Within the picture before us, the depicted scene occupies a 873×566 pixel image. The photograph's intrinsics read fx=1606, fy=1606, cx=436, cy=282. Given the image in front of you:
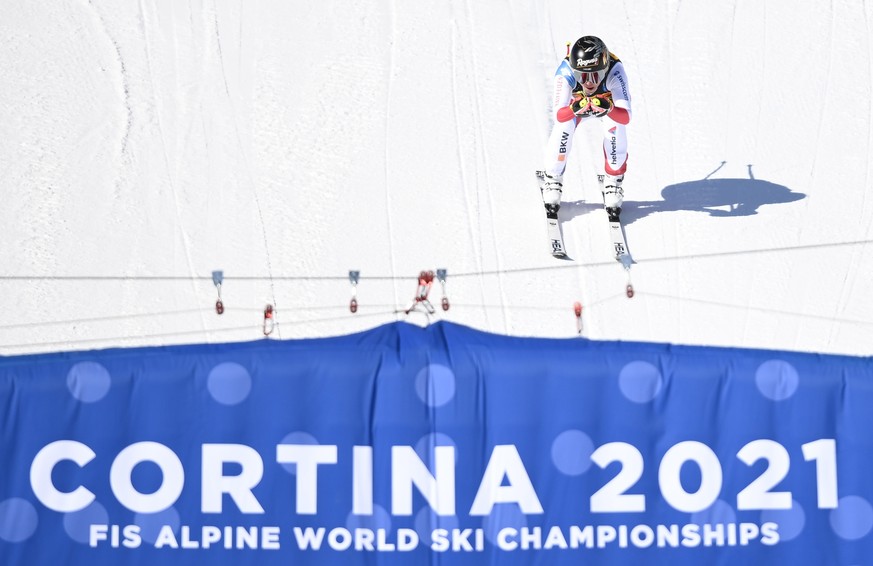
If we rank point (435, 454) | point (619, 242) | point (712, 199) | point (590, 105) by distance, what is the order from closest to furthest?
point (435, 454)
point (590, 105)
point (619, 242)
point (712, 199)

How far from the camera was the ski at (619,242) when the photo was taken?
943cm

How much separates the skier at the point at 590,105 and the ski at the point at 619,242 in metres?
0.07

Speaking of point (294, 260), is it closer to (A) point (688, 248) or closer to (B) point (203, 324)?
(B) point (203, 324)

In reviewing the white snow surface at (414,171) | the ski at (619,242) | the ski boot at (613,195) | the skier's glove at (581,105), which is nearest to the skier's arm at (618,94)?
the skier's glove at (581,105)

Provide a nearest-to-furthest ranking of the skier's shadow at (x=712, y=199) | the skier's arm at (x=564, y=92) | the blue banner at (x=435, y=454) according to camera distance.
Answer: the blue banner at (x=435, y=454) → the skier's arm at (x=564, y=92) → the skier's shadow at (x=712, y=199)

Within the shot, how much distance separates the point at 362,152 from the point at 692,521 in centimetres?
582

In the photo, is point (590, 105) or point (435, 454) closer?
point (435, 454)

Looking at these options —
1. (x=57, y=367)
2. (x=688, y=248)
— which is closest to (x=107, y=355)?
(x=57, y=367)

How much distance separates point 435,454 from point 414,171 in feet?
17.7

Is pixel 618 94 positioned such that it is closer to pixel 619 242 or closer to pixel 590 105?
pixel 590 105

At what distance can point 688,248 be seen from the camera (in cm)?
971

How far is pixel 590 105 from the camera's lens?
30.4 feet

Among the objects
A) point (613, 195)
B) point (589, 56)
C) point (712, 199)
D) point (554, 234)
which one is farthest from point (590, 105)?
point (712, 199)

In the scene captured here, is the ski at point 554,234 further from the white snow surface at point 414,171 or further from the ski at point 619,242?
the ski at point 619,242
